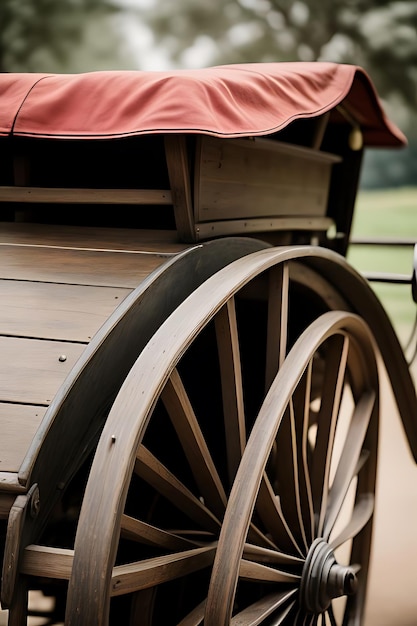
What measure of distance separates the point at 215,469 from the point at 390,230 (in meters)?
9.91

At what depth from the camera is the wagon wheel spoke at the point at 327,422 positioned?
2297 millimetres

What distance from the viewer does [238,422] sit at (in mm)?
1875

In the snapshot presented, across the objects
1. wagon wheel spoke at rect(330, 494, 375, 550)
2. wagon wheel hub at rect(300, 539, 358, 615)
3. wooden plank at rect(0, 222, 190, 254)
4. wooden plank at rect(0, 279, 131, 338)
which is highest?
wooden plank at rect(0, 222, 190, 254)

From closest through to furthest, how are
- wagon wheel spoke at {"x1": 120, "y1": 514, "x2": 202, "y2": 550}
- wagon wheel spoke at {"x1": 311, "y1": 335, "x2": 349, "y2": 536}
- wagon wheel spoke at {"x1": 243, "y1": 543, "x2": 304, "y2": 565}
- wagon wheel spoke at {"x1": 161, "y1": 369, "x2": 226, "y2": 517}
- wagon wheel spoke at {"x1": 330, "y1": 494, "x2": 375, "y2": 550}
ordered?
1. wagon wheel spoke at {"x1": 120, "y1": 514, "x2": 202, "y2": 550}
2. wagon wheel spoke at {"x1": 161, "y1": 369, "x2": 226, "y2": 517}
3. wagon wheel spoke at {"x1": 243, "y1": 543, "x2": 304, "y2": 565}
4. wagon wheel spoke at {"x1": 311, "y1": 335, "x2": 349, "y2": 536}
5. wagon wheel spoke at {"x1": 330, "y1": 494, "x2": 375, "y2": 550}

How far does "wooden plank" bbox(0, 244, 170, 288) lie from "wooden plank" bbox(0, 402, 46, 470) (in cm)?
40

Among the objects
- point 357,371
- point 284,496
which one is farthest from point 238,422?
point 357,371

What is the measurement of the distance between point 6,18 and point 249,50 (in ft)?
12.0

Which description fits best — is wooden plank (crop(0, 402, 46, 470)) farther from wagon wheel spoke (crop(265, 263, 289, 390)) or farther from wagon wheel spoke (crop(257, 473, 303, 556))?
wagon wheel spoke (crop(265, 263, 289, 390))

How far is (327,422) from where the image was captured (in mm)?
2355

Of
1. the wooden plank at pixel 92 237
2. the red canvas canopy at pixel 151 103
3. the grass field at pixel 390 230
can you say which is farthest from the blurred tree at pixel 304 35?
the wooden plank at pixel 92 237

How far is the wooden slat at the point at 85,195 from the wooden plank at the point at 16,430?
71 cm

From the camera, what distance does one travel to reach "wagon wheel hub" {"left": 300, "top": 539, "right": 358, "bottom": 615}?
200 centimetres

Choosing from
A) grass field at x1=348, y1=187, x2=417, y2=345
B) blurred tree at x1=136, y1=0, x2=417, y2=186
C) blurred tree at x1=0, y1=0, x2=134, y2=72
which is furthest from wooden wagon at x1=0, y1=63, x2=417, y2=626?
blurred tree at x1=0, y1=0, x2=134, y2=72

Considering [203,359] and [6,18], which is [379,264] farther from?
[203,359]
